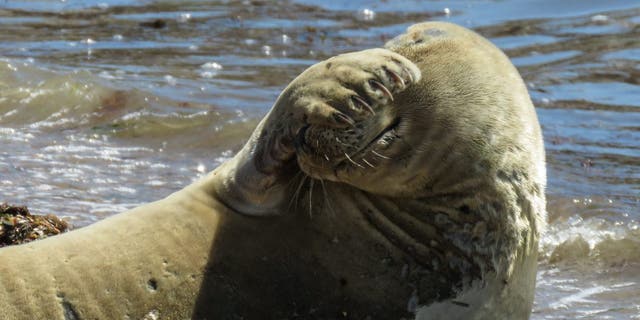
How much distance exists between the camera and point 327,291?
12.7ft

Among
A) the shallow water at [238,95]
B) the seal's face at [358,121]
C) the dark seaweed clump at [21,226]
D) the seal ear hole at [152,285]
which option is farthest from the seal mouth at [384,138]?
the dark seaweed clump at [21,226]

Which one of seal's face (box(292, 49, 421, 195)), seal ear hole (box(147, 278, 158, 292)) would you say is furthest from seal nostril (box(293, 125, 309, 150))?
seal ear hole (box(147, 278, 158, 292))

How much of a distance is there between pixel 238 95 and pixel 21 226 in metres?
5.35

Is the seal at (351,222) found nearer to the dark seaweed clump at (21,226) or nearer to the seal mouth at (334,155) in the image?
the seal mouth at (334,155)

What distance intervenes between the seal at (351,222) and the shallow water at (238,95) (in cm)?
154

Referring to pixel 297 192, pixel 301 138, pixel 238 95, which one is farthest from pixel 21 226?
pixel 238 95

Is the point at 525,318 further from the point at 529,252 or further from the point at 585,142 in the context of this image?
the point at 585,142

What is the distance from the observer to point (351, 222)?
393 centimetres

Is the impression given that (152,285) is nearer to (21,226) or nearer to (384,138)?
(384,138)

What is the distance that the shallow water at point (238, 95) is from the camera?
6.78m

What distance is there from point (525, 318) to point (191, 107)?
6.32m

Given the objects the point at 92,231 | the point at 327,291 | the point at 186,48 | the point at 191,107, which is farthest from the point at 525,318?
the point at 186,48

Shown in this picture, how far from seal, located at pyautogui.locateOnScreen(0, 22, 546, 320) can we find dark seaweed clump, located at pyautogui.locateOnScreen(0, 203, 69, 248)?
4.82ft

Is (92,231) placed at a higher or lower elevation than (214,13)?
higher
